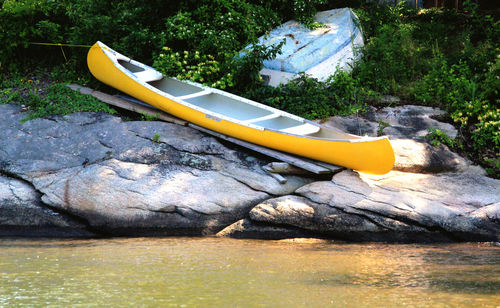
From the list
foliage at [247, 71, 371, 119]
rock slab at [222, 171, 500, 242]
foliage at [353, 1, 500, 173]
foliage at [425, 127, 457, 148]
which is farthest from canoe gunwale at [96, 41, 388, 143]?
foliage at [353, 1, 500, 173]

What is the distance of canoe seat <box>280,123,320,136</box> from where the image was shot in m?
8.76

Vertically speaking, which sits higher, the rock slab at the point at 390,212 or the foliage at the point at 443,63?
the foliage at the point at 443,63

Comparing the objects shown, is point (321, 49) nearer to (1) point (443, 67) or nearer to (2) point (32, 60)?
(1) point (443, 67)

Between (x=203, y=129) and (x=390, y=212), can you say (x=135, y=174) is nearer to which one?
(x=203, y=129)

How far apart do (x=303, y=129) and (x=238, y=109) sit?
1388 mm

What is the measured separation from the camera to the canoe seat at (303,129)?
876 centimetres

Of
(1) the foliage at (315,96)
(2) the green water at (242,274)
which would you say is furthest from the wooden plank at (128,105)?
(2) the green water at (242,274)

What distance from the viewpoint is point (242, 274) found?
19.6 ft

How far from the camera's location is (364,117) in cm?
→ 1002

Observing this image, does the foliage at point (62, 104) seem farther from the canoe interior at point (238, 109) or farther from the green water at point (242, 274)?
the green water at point (242, 274)

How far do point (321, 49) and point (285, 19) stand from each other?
1.64 m

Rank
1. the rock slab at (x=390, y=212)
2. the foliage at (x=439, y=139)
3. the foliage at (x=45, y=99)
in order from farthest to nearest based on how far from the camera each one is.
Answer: the foliage at (x=45, y=99)
the foliage at (x=439, y=139)
the rock slab at (x=390, y=212)

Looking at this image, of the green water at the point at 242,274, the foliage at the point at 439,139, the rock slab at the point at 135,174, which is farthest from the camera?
the foliage at the point at 439,139

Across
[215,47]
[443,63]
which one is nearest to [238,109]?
[215,47]
